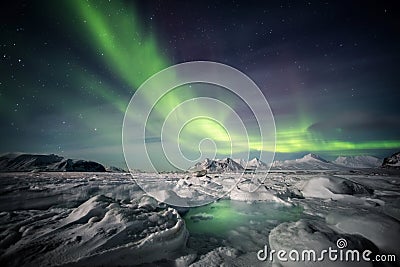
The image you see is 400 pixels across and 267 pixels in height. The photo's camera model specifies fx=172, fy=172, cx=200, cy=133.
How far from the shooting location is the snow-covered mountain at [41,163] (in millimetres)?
129363

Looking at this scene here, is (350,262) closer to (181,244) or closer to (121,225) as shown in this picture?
(181,244)

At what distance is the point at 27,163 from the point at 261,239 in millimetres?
189961

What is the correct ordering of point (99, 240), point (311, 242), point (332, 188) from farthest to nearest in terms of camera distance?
point (332, 188) < point (311, 242) < point (99, 240)

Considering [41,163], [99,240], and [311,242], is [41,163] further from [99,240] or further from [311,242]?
[311,242]

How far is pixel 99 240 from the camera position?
4.19 meters

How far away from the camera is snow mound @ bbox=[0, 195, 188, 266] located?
3.64m

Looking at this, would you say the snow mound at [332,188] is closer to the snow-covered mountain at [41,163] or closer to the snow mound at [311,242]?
the snow mound at [311,242]

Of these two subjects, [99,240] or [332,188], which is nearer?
[99,240]

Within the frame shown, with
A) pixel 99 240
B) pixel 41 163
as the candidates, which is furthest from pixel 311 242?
pixel 41 163

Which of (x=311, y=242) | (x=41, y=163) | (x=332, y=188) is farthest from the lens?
(x=41, y=163)

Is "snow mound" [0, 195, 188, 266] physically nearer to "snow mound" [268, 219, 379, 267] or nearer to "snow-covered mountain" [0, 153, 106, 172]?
"snow mound" [268, 219, 379, 267]

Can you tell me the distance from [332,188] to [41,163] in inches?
7249

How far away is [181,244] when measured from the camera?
5215mm

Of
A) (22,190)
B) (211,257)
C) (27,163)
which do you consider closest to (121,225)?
(211,257)
